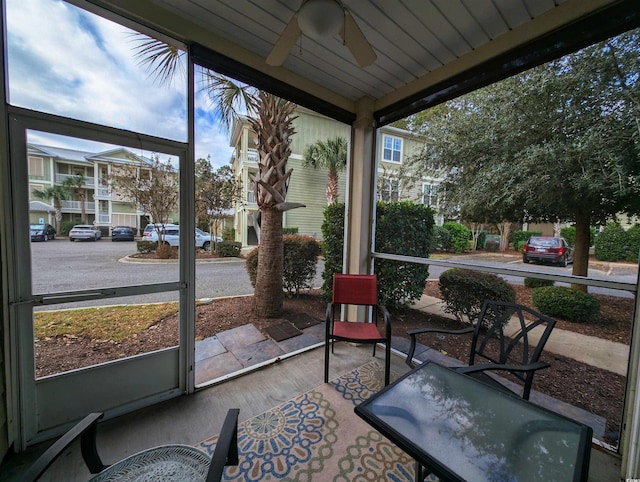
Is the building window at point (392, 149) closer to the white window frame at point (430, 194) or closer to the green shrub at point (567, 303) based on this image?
the white window frame at point (430, 194)

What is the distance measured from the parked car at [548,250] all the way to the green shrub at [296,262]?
2875 mm

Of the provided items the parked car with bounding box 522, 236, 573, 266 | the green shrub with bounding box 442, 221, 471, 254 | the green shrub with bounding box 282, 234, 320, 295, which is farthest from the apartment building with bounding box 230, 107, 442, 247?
the parked car with bounding box 522, 236, 573, 266

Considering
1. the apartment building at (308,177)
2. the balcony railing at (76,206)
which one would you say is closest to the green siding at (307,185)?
the apartment building at (308,177)

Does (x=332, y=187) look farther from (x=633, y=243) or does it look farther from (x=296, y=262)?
(x=633, y=243)

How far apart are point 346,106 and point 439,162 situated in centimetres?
122

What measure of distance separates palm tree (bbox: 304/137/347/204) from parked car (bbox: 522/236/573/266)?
4.84 metres

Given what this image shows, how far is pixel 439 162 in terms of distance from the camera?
2611 mm

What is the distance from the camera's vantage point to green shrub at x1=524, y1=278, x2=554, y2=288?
6.43 ft

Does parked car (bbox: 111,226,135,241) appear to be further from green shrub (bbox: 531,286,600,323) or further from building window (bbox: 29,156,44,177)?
green shrub (bbox: 531,286,600,323)

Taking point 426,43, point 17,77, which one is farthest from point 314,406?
point 426,43

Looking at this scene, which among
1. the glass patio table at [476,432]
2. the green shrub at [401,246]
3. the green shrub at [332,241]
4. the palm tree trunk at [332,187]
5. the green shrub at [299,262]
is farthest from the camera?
the palm tree trunk at [332,187]

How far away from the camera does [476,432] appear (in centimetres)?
109

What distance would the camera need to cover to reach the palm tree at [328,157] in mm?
6508

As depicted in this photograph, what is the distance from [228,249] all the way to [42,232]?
4.03 metres
